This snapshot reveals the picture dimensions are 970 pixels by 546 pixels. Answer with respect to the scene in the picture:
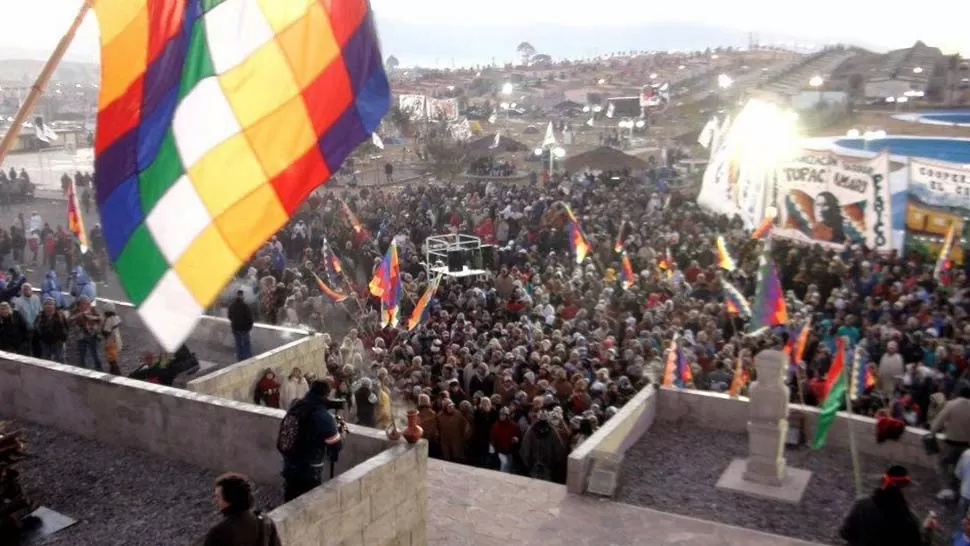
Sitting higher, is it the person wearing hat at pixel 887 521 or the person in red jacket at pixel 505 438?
the person wearing hat at pixel 887 521

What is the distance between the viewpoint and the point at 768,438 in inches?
354

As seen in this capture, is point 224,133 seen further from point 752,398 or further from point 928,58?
point 928,58

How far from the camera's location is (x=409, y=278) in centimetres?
1684

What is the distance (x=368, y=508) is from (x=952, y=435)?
5.49 meters

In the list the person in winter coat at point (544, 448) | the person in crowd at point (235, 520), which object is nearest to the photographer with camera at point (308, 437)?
the person in crowd at point (235, 520)

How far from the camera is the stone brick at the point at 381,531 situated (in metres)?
6.67

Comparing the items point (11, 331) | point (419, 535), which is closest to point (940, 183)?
point (419, 535)

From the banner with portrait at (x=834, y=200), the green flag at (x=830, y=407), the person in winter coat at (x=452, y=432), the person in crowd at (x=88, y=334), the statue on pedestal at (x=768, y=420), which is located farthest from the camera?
the banner with portrait at (x=834, y=200)

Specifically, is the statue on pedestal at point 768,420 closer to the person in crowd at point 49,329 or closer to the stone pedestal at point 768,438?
the stone pedestal at point 768,438

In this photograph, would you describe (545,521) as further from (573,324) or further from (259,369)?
(573,324)

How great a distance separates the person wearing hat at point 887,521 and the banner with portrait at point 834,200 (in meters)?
13.0

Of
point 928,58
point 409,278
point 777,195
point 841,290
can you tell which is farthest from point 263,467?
point 928,58

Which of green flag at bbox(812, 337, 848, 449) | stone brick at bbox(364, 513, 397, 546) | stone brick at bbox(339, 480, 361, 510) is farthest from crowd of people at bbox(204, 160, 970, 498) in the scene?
stone brick at bbox(339, 480, 361, 510)

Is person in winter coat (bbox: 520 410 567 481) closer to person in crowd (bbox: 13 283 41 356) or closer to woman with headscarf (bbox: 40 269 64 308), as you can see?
person in crowd (bbox: 13 283 41 356)
